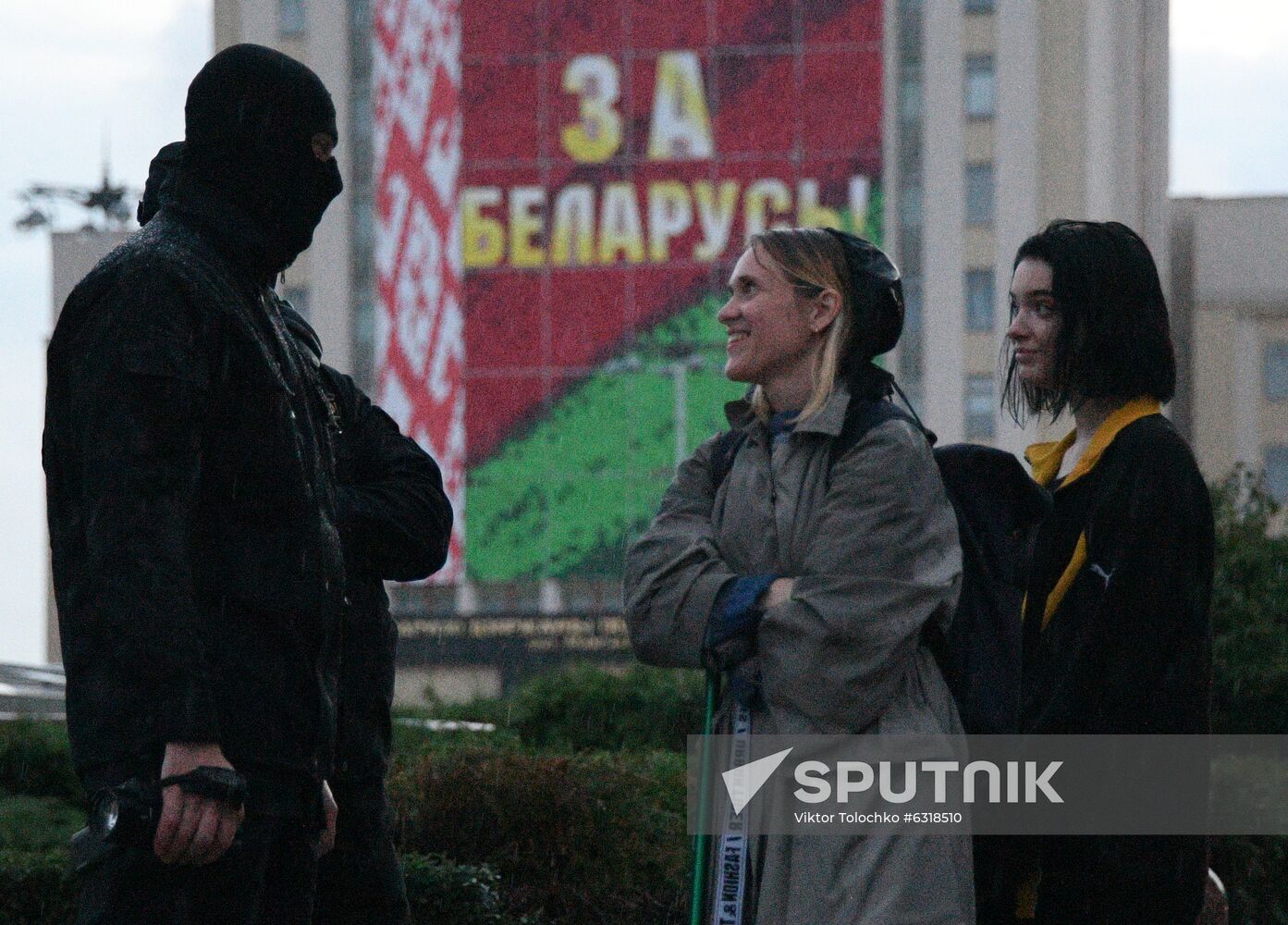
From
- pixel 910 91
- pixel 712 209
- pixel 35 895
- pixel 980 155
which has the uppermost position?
pixel 910 91

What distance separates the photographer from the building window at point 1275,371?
60625 mm

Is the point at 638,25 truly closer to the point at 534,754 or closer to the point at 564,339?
the point at 564,339

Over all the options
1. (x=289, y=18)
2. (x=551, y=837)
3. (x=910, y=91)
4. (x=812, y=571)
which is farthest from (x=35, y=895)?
(x=289, y=18)

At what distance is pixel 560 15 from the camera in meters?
52.2

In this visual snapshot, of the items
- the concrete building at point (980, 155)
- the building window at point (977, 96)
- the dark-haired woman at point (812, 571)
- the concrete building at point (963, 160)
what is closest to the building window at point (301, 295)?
the concrete building at point (963, 160)

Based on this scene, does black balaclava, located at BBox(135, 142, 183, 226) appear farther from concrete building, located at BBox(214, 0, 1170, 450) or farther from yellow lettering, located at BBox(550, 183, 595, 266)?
concrete building, located at BBox(214, 0, 1170, 450)

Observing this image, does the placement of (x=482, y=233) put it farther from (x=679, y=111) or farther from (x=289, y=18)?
(x=289, y=18)

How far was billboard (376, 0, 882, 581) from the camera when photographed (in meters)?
51.2

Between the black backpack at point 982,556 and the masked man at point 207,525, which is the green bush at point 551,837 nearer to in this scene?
the black backpack at point 982,556

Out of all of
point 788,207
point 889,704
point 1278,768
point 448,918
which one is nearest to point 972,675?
point 889,704

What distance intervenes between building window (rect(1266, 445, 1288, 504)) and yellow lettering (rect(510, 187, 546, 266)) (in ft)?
77.3

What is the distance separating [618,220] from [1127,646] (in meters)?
48.3

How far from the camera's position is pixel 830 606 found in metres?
3.63

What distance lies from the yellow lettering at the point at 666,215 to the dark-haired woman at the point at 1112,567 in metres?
47.5
